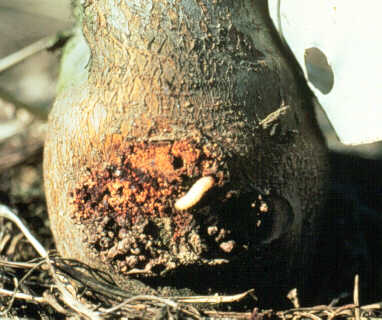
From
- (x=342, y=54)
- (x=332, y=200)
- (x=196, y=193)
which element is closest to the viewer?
(x=196, y=193)

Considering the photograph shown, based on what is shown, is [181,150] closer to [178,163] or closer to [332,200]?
[178,163]

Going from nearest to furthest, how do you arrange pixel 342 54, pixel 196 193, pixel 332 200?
pixel 196 193 < pixel 342 54 < pixel 332 200

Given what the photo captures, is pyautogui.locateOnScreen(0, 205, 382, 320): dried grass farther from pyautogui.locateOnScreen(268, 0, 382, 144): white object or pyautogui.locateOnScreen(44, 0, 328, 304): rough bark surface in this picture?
pyautogui.locateOnScreen(268, 0, 382, 144): white object

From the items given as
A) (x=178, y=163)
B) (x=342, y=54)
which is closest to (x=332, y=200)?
(x=342, y=54)

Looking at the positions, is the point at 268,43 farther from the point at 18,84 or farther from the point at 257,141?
the point at 18,84

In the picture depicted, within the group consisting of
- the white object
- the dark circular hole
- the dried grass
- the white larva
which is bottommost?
the dried grass

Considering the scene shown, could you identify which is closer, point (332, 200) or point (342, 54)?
point (342, 54)

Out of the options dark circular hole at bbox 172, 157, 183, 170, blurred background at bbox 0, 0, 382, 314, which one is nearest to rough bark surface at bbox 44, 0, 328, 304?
dark circular hole at bbox 172, 157, 183, 170
